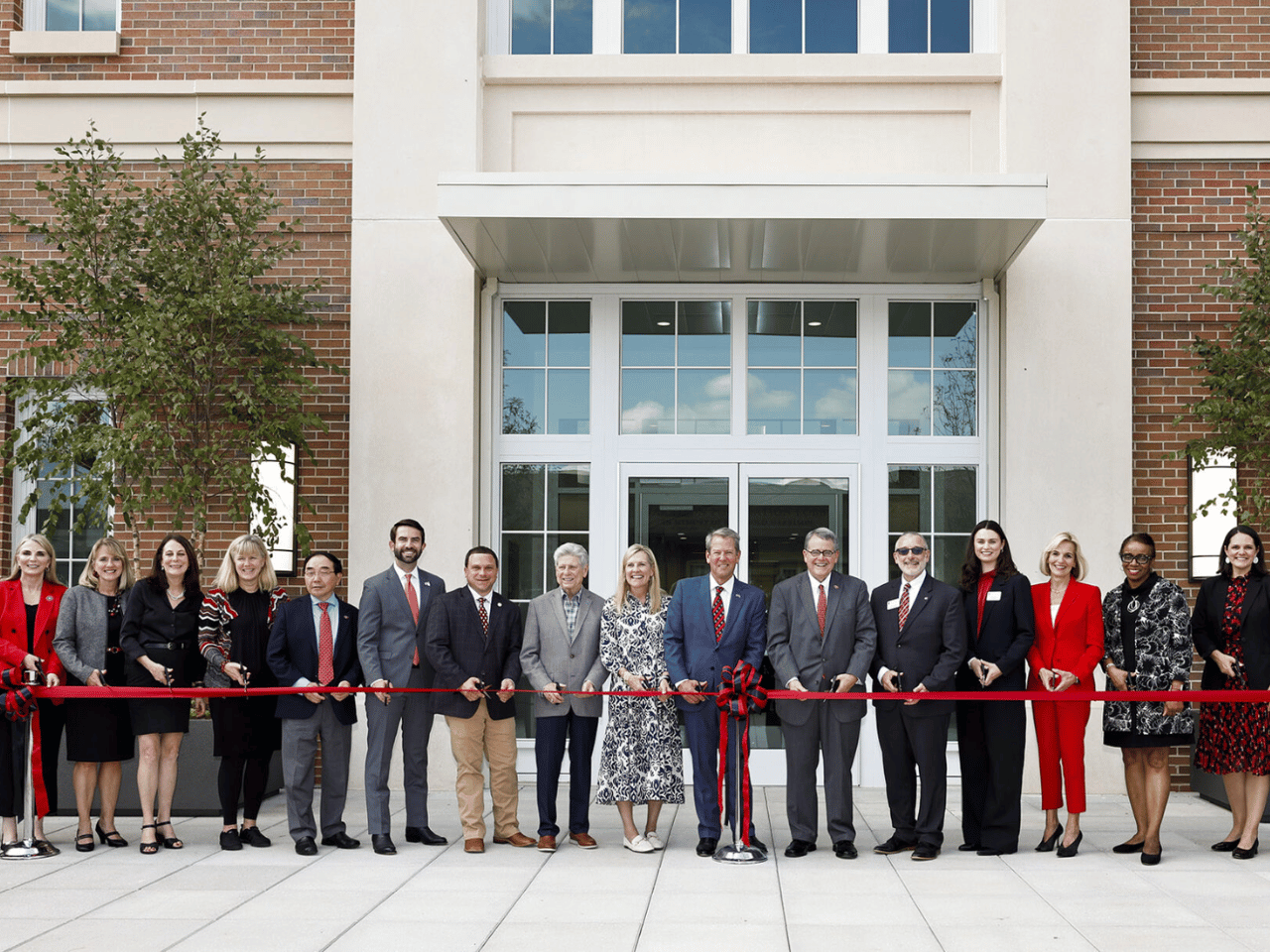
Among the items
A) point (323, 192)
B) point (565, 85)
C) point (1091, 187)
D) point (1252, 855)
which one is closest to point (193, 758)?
point (323, 192)

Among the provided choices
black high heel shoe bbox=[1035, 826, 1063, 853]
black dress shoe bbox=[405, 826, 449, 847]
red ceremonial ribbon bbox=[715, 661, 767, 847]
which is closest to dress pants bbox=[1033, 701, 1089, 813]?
black high heel shoe bbox=[1035, 826, 1063, 853]

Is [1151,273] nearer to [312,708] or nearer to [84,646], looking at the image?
[312,708]

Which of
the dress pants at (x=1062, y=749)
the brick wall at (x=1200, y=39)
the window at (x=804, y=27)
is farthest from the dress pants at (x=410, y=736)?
the brick wall at (x=1200, y=39)

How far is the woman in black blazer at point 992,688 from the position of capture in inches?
290

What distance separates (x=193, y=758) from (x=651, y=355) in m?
4.48

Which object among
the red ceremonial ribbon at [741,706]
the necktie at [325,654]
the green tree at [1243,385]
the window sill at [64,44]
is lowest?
the red ceremonial ribbon at [741,706]

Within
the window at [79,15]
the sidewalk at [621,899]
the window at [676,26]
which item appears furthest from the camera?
the window at [79,15]

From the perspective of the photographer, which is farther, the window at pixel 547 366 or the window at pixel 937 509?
the window at pixel 547 366

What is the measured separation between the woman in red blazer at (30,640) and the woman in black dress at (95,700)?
0.13m

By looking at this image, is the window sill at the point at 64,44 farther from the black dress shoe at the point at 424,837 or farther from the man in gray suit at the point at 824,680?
the man in gray suit at the point at 824,680

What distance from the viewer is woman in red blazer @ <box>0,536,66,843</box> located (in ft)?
24.2

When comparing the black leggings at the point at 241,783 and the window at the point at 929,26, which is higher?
the window at the point at 929,26

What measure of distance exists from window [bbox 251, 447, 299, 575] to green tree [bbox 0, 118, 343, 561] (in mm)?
223

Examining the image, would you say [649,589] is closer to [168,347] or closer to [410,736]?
[410,736]
